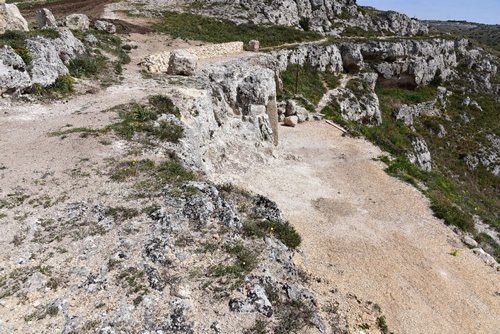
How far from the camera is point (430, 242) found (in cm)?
1494

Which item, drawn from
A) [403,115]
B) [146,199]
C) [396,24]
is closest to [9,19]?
[146,199]

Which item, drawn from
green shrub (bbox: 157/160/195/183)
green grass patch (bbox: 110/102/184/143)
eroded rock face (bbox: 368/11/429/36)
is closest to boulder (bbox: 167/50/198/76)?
green grass patch (bbox: 110/102/184/143)

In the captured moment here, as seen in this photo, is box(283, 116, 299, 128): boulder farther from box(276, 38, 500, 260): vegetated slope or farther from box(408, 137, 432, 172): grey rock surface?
box(408, 137, 432, 172): grey rock surface

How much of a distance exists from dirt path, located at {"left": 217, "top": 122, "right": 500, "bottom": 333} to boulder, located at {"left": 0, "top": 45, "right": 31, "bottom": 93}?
11188 millimetres

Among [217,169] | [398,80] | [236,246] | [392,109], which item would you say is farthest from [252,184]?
[398,80]

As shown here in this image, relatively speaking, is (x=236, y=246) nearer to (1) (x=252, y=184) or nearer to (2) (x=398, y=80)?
(1) (x=252, y=184)

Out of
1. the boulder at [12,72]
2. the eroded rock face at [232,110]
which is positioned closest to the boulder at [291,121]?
the eroded rock face at [232,110]

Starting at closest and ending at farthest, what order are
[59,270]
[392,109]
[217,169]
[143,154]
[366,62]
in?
[59,270], [143,154], [217,169], [392,109], [366,62]

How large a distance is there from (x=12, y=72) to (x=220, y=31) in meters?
34.8

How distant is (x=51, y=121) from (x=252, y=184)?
37.8 ft

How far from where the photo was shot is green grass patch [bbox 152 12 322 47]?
37250mm

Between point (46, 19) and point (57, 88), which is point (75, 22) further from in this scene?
point (57, 88)

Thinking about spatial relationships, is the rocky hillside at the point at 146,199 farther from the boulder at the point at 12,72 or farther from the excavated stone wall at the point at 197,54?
the excavated stone wall at the point at 197,54

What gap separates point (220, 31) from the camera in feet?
146
